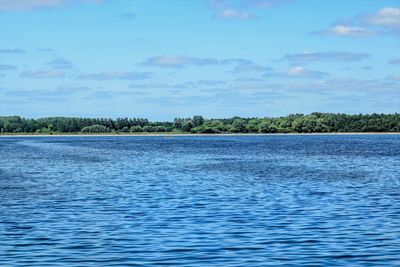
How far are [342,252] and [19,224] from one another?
14.2 meters

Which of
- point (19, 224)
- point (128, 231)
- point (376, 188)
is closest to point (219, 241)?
point (128, 231)

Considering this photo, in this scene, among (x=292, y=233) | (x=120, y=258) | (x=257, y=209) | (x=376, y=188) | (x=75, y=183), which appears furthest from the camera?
(x=75, y=183)

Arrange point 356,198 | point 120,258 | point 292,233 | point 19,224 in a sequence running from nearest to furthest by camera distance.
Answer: point 120,258, point 292,233, point 19,224, point 356,198

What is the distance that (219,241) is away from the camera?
27047mm

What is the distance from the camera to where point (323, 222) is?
32000 mm

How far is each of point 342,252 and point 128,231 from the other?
892 cm

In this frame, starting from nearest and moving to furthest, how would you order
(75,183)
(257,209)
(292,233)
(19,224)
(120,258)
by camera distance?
(120,258)
(292,233)
(19,224)
(257,209)
(75,183)

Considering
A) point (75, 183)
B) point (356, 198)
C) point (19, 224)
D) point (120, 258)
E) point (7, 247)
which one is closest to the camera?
point (120, 258)

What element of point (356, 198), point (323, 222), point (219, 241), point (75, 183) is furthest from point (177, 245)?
point (75, 183)

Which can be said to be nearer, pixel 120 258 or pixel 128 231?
pixel 120 258

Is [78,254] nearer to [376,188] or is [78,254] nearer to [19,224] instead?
[19,224]

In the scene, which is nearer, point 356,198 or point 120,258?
point 120,258

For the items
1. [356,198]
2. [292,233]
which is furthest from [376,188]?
[292,233]

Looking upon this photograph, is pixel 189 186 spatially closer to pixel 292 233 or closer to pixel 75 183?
pixel 75 183
